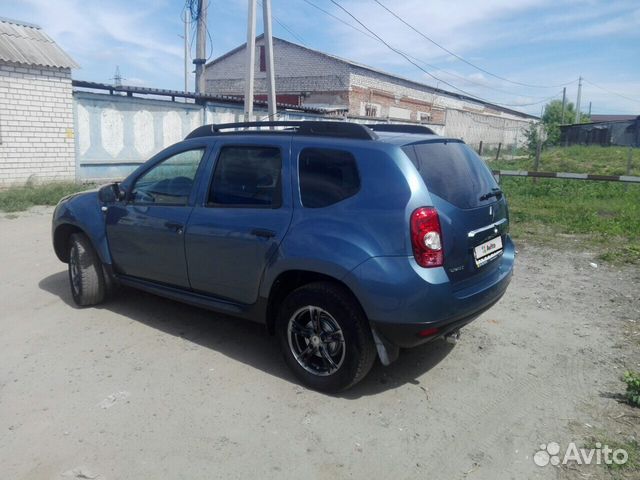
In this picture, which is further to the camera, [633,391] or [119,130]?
[119,130]

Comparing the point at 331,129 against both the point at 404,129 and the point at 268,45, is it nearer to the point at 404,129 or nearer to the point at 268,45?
the point at 404,129

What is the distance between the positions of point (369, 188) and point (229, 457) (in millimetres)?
1738

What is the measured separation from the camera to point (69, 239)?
17.1 feet

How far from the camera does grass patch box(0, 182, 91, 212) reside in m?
10.3

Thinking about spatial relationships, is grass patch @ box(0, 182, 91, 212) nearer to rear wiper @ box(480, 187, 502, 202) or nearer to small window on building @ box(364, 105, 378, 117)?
rear wiper @ box(480, 187, 502, 202)

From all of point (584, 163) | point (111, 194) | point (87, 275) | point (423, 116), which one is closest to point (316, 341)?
point (111, 194)

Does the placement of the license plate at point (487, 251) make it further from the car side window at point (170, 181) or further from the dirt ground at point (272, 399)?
the car side window at point (170, 181)

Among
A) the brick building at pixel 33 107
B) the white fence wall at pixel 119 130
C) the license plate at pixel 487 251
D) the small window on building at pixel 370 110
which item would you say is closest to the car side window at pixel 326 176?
the license plate at pixel 487 251

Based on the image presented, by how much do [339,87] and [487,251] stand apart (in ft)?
91.4

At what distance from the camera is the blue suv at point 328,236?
3131 millimetres

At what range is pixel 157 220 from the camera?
431 centimetres

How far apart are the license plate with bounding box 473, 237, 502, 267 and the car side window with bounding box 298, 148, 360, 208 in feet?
3.04

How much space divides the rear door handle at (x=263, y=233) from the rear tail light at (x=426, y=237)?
3.28 feet

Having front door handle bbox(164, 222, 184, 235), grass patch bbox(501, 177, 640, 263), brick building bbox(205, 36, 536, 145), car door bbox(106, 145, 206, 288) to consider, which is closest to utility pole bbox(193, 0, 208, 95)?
brick building bbox(205, 36, 536, 145)
